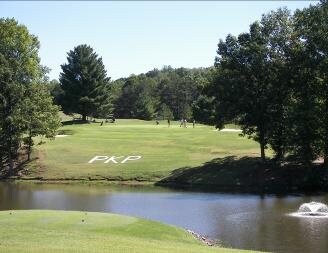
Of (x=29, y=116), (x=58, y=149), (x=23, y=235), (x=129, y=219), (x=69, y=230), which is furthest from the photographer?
(x=58, y=149)

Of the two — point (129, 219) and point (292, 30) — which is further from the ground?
point (292, 30)

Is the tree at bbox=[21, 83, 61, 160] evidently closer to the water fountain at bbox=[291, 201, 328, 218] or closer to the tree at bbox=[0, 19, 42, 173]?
the tree at bbox=[0, 19, 42, 173]

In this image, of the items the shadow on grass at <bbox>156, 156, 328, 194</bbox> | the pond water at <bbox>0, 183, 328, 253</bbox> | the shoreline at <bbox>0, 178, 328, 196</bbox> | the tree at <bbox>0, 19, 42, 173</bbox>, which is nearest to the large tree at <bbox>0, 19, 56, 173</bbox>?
the tree at <bbox>0, 19, 42, 173</bbox>

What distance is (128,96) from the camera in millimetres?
167625

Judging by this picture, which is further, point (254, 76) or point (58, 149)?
point (58, 149)

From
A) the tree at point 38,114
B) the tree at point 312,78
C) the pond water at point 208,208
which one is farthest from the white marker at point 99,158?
the tree at point 312,78

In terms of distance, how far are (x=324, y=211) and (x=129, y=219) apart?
14.0 metres

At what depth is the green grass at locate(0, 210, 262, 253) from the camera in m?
21.3

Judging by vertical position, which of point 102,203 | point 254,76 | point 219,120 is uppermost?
point 254,76

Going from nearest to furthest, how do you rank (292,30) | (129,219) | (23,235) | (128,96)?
(23,235) < (129,219) < (292,30) < (128,96)

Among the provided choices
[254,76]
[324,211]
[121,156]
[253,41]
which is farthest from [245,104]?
[324,211]

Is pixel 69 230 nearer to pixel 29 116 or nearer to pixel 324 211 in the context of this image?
pixel 324 211

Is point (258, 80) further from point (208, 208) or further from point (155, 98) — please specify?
point (155, 98)

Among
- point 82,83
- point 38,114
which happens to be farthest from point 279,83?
point 82,83
